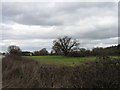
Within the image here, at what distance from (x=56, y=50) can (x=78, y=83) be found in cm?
5038

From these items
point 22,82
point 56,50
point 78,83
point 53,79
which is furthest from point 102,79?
point 56,50

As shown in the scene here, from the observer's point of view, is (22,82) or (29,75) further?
(29,75)

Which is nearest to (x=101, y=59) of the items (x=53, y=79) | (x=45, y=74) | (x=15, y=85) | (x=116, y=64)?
(x=116, y=64)

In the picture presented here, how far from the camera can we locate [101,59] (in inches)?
214

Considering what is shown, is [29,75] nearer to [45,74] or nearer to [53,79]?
[45,74]

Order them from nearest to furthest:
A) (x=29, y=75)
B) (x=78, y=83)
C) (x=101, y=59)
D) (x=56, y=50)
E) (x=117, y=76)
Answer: (x=117, y=76) → (x=78, y=83) → (x=101, y=59) → (x=29, y=75) → (x=56, y=50)

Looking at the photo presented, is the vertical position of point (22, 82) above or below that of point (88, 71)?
below

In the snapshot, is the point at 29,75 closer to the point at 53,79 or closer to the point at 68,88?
the point at 53,79

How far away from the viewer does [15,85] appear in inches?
216

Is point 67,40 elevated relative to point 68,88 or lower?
elevated

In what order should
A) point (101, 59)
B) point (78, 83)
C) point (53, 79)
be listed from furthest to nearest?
1. point (53, 79)
2. point (101, 59)
3. point (78, 83)

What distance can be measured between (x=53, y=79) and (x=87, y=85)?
1835 mm

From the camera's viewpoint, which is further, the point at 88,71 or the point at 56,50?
the point at 56,50

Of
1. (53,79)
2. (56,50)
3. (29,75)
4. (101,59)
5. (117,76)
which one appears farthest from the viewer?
(56,50)
